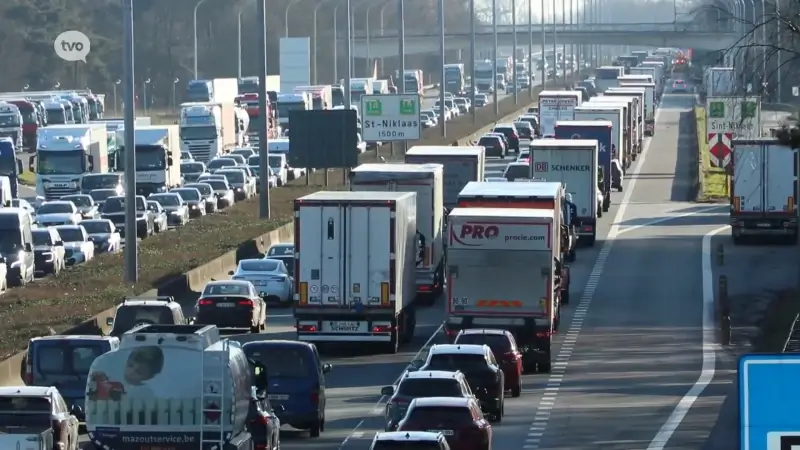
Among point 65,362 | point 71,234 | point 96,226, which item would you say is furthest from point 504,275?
point 96,226

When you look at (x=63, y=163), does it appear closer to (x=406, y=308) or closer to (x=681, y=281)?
(x=681, y=281)

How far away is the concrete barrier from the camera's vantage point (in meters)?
26.5

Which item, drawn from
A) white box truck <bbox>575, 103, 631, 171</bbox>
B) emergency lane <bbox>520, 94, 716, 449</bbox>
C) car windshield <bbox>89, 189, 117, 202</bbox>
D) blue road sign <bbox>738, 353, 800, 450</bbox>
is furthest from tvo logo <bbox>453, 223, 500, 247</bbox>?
white box truck <bbox>575, 103, 631, 171</bbox>

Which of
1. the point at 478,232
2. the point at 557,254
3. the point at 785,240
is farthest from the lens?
the point at 785,240

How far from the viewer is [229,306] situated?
3472cm

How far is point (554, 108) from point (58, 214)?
42239 millimetres

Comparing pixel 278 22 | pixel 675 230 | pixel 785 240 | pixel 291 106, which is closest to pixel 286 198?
pixel 675 230

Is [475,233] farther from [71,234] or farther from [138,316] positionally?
[71,234]

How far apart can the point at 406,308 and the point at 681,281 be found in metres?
14.1

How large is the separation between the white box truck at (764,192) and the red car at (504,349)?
2518cm

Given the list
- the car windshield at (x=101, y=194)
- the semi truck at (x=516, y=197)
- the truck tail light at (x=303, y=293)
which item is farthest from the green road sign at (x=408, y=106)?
the truck tail light at (x=303, y=293)

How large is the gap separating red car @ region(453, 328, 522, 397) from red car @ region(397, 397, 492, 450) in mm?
7422

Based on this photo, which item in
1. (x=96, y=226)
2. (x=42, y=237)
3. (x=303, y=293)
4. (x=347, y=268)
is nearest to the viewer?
(x=347, y=268)

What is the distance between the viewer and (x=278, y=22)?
170000 millimetres
